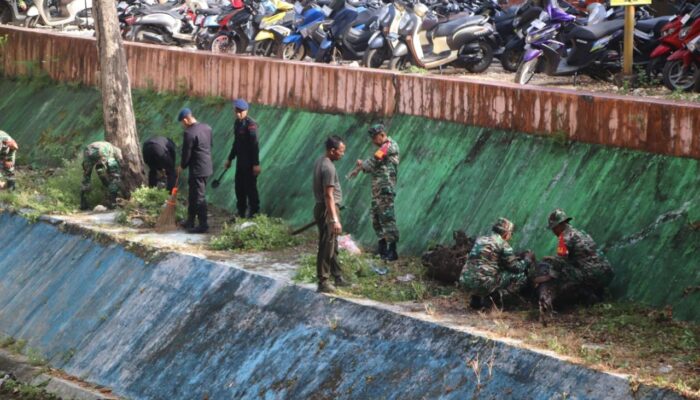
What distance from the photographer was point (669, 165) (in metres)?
12.1

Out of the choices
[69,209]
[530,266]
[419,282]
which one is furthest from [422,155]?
[69,209]

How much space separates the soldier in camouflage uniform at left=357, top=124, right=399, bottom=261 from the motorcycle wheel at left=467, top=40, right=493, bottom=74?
16.9 feet

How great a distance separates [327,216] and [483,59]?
6.72 metres

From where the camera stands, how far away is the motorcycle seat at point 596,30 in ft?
53.6

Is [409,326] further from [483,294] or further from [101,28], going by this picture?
[101,28]

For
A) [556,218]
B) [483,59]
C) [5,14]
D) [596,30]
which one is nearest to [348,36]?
[483,59]

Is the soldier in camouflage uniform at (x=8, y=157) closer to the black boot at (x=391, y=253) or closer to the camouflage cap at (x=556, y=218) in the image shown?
the black boot at (x=391, y=253)

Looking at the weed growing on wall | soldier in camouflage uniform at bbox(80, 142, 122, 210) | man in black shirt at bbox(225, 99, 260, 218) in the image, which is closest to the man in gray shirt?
man in black shirt at bbox(225, 99, 260, 218)

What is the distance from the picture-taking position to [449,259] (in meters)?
12.5

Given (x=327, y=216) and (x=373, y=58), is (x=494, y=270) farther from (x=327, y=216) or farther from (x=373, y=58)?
(x=373, y=58)

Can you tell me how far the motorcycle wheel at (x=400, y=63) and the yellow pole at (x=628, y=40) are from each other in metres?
3.46

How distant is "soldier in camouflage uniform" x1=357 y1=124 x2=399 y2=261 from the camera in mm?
13398

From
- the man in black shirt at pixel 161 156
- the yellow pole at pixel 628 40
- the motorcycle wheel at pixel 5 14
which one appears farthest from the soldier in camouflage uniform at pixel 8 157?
the motorcycle wheel at pixel 5 14

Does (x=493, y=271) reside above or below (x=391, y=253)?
above
